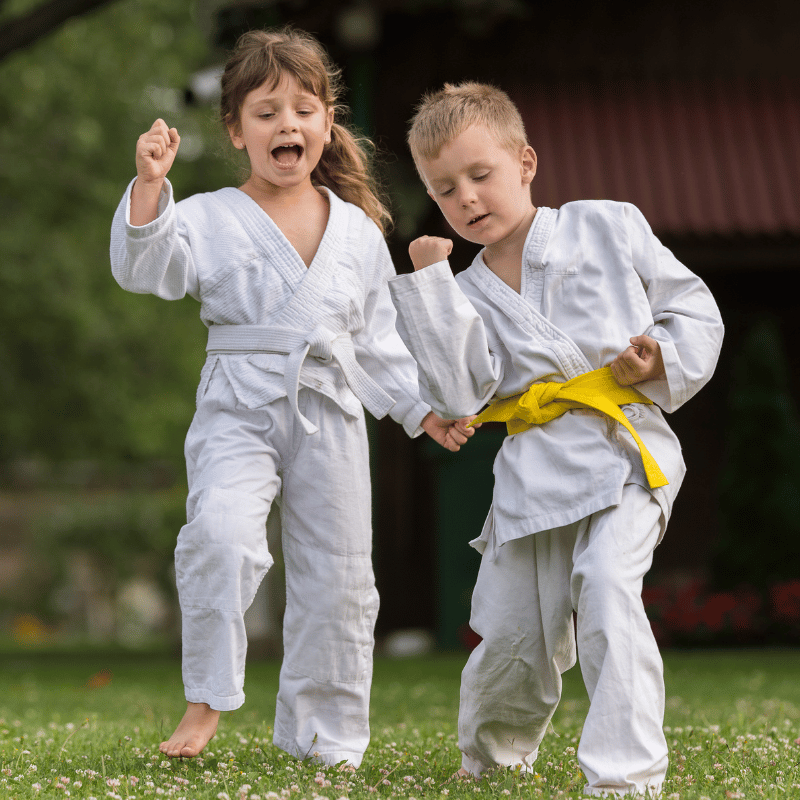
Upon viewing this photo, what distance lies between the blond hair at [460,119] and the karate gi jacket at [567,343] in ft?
0.91

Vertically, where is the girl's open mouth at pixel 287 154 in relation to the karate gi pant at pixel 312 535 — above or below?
above

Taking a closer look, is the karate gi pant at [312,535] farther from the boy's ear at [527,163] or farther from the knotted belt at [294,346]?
the boy's ear at [527,163]

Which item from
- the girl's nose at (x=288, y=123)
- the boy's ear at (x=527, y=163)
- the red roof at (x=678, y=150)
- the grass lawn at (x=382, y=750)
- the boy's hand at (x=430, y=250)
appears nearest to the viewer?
the grass lawn at (x=382, y=750)

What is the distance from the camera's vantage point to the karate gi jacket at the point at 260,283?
3564 mm

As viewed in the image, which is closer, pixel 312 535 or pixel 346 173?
pixel 312 535

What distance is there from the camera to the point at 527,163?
3502 mm

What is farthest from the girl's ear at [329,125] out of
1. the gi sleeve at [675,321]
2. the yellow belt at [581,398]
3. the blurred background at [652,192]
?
the blurred background at [652,192]

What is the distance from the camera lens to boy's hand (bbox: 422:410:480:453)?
3613mm

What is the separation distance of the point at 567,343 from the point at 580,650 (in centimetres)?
83

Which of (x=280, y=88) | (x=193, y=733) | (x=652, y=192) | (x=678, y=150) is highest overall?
(x=678, y=150)

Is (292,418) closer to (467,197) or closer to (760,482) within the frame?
(467,197)

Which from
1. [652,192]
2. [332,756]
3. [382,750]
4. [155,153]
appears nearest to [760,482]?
[652,192]

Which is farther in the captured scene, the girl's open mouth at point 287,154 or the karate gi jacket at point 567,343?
the girl's open mouth at point 287,154

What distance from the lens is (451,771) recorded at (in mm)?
3541
